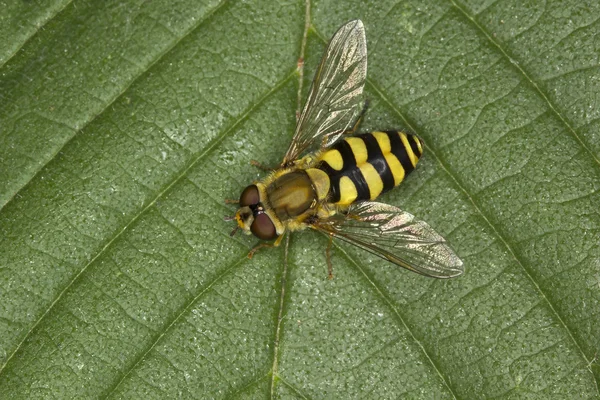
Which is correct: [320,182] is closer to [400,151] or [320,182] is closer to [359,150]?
[359,150]

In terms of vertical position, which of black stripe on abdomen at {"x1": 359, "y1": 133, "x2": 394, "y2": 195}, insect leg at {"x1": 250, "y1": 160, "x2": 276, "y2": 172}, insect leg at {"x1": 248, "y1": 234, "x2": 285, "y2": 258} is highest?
black stripe on abdomen at {"x1": 359, "y1": 133, "x2": 394, "y2": 195}

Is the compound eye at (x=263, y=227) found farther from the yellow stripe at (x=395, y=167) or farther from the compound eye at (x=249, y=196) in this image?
the yellow stripe at (x=395, y=167)

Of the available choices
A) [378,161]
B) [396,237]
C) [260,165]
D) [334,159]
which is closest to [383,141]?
[378,161]

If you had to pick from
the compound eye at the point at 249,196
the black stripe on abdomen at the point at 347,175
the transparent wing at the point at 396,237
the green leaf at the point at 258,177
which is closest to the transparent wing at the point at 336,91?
the green leaf at the point at 258,177

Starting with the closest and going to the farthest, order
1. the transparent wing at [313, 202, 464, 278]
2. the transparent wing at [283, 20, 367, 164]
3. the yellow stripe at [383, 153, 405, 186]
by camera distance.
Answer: the transparent wing at [313, 202, 464, 278]
the yellow stripe at [383, 153, 405, 186]
the transparent wing at [283, 20, 367, 164]

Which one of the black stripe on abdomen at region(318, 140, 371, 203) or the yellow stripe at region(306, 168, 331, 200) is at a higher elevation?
the black stripe on abdomen at region(318, 140, 371, 203)

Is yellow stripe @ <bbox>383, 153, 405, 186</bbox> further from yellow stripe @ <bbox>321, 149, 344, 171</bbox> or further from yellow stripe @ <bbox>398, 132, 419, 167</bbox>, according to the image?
yellow stripe @ <bbox>321, 149, 344, 171</bbox>

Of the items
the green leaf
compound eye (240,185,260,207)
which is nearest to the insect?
compound eye (240,185,260,207)
